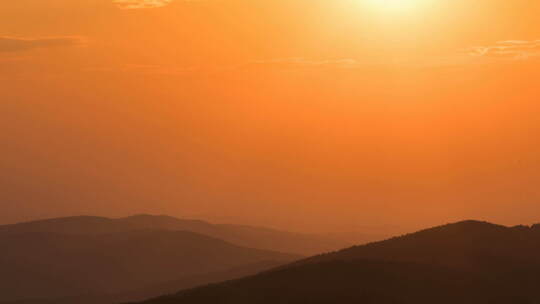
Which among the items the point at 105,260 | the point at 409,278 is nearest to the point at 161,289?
the point at 105,260

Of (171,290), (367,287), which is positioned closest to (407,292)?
(367,287)

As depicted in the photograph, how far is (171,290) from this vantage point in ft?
400

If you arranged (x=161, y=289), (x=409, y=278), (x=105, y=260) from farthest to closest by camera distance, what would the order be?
A: (x=105, y=260) < (x=161, y=289) < (x=409, y=278)

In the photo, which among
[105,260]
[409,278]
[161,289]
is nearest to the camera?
[409,278]

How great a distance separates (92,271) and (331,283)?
105 m

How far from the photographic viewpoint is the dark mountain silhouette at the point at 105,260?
484ft

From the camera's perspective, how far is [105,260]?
16275 cm

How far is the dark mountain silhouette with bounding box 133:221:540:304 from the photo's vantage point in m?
54.8

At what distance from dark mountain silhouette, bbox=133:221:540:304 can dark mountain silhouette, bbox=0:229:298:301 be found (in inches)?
3041

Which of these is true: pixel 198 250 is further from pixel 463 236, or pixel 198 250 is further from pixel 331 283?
pixel 331 283

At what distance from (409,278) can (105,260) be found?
11257cm

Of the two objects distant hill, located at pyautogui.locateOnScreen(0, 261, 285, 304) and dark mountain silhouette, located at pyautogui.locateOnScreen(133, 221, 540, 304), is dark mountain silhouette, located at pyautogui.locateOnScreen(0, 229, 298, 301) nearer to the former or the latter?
distant hill, located at pyautogui.locateOnScreen(0, 261, 285, 304)

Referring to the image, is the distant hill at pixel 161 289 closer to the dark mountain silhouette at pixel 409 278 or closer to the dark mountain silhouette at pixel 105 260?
the dark mountain silhouette at pixel 105 260

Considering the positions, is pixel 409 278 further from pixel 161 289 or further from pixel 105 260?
pixel 105 260
